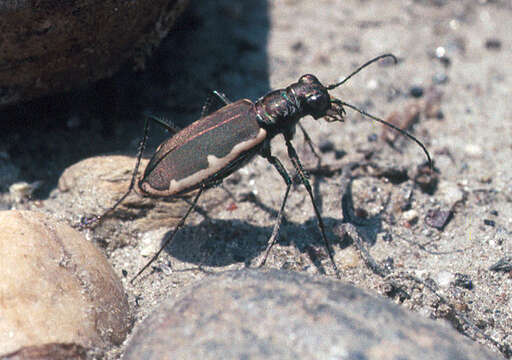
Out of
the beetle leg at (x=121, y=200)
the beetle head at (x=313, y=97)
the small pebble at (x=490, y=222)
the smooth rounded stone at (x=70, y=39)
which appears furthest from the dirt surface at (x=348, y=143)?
the beetle head at (x=313, y=97)

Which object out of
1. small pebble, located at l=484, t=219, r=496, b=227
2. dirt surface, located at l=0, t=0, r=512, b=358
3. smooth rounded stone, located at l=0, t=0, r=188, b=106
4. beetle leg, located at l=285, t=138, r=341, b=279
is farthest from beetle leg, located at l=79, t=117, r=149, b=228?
small pebble, located at l=484, t=219, r=496, b=227

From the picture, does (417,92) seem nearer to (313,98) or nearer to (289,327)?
(313,98)

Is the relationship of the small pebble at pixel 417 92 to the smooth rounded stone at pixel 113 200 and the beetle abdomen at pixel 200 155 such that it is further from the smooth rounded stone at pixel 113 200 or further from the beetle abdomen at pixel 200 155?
the smooth rounded stone at pixel 113 200

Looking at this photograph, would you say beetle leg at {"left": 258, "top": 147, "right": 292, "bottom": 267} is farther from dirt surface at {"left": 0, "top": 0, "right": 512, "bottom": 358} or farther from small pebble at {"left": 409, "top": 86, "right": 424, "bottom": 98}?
small pebble at {"left": 409, "top": 86, "right": 424, "bottom": 98}

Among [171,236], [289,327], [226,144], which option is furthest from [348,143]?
[289,327]

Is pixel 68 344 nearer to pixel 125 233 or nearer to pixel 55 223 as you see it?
pixel 55 223


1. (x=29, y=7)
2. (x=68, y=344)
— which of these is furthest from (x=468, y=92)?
(x=68, y=344)

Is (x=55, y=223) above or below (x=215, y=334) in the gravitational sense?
above

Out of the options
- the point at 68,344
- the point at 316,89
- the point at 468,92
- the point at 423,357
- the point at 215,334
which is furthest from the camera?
the point at 468,92
